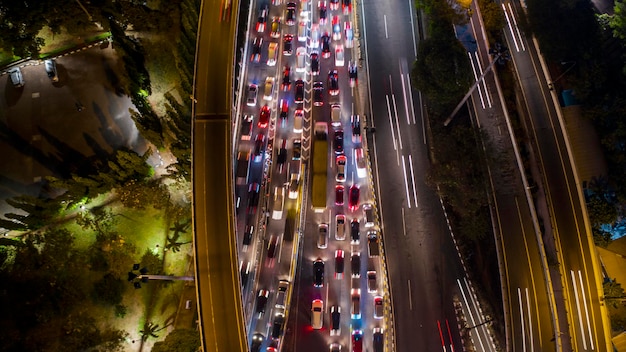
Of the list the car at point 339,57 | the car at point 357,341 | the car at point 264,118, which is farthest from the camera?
the car at point 339,57

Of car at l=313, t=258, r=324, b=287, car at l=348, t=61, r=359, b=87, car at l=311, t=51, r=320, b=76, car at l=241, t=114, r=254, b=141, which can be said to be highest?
car at l=311, t=51, r=320, b=76

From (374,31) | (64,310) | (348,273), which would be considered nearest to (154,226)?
(64,310)

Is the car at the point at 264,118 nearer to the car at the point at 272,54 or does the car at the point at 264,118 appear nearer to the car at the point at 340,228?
the car at the point at 272,54

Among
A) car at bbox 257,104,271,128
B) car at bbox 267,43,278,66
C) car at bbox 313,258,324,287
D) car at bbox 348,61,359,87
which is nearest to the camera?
car at bbox 313,258,324,287

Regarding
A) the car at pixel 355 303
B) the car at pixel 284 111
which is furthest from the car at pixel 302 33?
the car at pixel 355 303

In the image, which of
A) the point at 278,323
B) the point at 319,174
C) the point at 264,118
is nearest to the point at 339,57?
the point at 264,118

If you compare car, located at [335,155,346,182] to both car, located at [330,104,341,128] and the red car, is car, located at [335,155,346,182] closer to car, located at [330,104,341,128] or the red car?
→ the red car

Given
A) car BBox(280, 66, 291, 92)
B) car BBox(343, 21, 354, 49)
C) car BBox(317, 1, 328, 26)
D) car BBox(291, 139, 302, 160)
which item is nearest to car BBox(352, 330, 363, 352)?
car BBox(291, 139, 302, 160)
